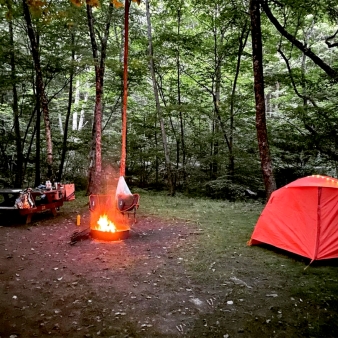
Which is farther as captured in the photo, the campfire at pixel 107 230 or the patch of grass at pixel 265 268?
the campfire at pixel 107 230

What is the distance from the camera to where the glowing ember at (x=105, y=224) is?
6.78 metres

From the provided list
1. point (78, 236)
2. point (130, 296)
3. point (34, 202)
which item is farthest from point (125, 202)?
point (130, 296)

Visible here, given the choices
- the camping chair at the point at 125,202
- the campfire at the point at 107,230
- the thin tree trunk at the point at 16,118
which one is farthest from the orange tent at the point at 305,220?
the thin tree trunk at the point at 16,118

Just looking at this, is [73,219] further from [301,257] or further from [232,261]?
[301,257]

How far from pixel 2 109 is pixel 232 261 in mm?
13043

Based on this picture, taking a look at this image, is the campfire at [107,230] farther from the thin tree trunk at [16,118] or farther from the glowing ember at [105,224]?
the thin tree trunk at [16,118]

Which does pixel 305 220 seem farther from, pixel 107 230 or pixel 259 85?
pixel 107 230

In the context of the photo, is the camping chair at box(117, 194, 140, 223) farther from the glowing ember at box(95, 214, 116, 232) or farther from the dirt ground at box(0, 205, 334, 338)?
the dirt ground at box(0, 205, 334, 338)

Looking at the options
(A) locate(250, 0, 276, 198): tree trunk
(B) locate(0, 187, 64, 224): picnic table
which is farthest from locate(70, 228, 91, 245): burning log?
(A) locate(250, 0, 276, 198): tree trunk

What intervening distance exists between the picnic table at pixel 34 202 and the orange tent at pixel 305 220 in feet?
17.3

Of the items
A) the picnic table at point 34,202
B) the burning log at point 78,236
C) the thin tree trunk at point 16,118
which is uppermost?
the thin tree trunk at point 16,118

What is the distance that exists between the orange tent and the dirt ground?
908 millimetres

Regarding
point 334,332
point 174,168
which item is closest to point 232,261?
point 334,332

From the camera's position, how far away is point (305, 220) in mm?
5516
